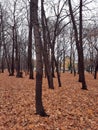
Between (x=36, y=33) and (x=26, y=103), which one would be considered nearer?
(x=36, y=33)

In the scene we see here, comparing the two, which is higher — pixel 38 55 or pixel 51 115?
pixel 38 55

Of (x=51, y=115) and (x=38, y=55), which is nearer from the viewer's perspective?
(x=38, y=55)

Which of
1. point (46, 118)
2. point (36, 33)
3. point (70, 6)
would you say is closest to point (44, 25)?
point (70, 6)

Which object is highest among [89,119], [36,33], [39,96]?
[36,33]

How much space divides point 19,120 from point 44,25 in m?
10.4

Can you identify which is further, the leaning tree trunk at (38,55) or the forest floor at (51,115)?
the leaning tree trunk at (38,55)

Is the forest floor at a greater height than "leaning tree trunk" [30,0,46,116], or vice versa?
"leaning tree trunk" [30,0,46,116]

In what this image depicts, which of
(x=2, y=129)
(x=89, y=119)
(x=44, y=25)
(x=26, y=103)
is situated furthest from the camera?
(x=44, y=25)

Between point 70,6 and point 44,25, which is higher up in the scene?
point 70,6

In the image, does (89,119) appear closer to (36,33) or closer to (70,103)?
(70,103)

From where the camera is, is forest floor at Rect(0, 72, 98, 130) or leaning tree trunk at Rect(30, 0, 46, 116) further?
leaning tree trunk at Rect(30, 0, 46, 116)

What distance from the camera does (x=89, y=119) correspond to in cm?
811

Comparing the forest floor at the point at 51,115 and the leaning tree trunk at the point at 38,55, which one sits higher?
the leaning tree trunk at the point at 38,55

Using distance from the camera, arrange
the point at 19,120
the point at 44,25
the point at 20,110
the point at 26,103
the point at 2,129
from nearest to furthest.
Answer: the point at 2,129, the point at 19,120, the point at 20,110, the point at 26,103, the point at 44,25
